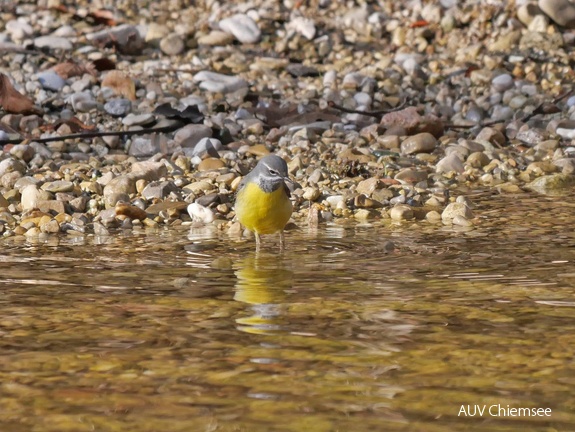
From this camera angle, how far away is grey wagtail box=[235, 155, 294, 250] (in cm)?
697

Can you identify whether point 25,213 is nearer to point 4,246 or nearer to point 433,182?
point 4,246

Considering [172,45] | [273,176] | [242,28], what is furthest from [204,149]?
[242,28]

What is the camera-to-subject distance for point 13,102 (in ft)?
35.6

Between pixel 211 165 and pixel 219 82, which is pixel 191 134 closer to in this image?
pixel 211 165

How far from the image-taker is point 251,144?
10484 millimetres

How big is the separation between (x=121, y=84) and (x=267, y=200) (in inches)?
209

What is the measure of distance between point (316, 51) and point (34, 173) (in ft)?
18.4

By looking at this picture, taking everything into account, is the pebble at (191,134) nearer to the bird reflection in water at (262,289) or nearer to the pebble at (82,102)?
the pebble at (82,102)

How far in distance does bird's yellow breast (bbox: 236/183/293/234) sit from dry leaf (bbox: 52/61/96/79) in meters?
5.64

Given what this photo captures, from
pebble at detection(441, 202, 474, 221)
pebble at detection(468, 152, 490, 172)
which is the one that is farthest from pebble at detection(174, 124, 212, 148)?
pebble at detection(441, 202, 474, 221)

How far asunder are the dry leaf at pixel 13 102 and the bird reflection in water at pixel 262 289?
15.9 feet

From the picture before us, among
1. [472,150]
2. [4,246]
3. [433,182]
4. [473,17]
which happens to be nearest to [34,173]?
[4,246]

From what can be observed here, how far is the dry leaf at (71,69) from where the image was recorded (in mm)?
12195

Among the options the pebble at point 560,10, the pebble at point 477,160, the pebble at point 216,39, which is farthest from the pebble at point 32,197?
the pebble at point 560,10
